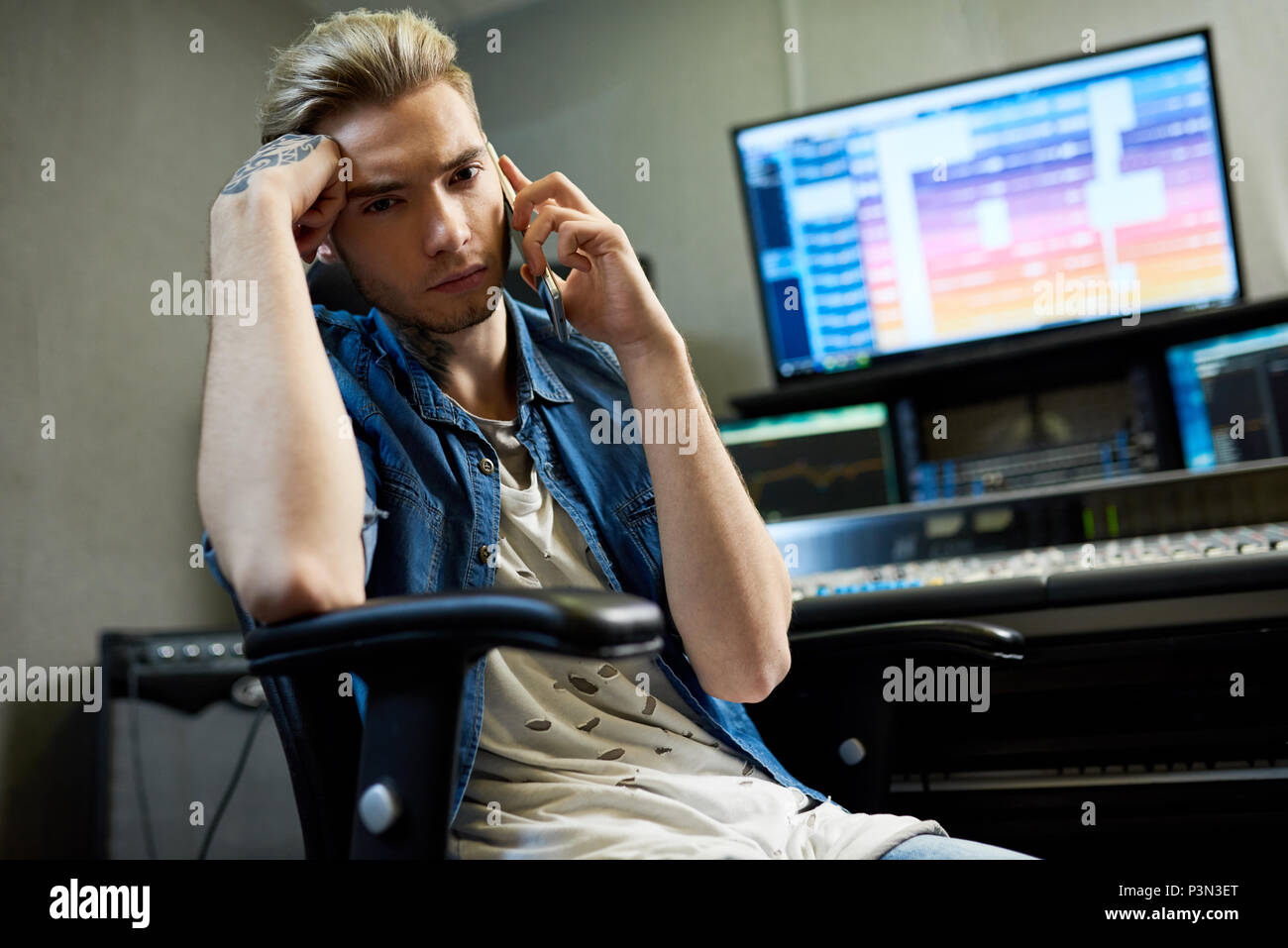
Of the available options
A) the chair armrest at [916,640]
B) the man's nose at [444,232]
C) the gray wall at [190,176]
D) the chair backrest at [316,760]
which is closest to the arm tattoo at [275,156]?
the man's nose at [444,232]

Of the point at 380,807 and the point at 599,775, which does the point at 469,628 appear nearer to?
the point at 380,807

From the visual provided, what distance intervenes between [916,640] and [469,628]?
1.52 feet

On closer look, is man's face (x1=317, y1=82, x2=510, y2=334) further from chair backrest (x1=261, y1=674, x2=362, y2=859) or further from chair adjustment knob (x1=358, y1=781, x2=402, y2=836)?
chair adjustment knob (x1=358, y1=781, x2=402, y2=836)

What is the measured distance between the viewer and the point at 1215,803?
2.76 feet

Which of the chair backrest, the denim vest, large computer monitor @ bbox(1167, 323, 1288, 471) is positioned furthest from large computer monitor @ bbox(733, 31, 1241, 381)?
the chair backrest

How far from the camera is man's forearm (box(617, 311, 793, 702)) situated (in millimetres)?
778

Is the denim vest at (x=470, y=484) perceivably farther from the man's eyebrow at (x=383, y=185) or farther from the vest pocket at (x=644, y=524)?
the man's eyebrow at (x=383, y=185)

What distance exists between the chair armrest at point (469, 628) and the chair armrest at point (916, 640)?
0.40 metres

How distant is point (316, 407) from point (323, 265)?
1.17 feet

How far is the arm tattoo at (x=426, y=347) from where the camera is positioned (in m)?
0.84

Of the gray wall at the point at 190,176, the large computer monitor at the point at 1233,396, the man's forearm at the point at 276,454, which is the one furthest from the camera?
the gray wall at the point at 190,176

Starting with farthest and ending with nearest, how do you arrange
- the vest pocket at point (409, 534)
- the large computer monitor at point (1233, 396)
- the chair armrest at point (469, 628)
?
the large computer monitor at point (1233, 396)
the vest pocket at point (409, 534)
the chair armrest at point (469, 628)
